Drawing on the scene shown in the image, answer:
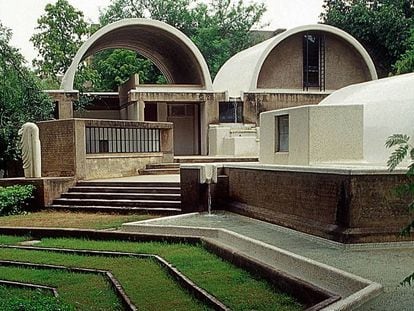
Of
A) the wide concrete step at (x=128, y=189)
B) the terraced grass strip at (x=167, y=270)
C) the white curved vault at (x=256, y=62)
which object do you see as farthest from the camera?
the white curved vault at (x=256, y=62)

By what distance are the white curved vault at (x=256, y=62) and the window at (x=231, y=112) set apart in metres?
0.74

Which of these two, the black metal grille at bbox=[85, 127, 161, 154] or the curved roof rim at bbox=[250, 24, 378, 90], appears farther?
the curved roof rim at bbox=[250, 24, 378, 90]

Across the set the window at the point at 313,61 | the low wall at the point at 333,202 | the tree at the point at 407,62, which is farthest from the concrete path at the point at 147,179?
the window at the point at 313,61

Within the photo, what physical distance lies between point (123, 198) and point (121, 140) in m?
4.12

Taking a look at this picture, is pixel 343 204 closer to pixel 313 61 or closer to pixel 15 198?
pixel 15 198

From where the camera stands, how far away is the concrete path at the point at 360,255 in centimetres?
562

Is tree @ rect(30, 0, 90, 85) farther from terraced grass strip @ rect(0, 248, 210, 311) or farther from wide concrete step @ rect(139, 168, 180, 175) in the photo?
terraced grass strip @ rect(0, 248, 210, 311)

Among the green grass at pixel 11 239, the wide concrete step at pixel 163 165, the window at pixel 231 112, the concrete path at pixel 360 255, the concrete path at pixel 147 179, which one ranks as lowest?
the green grass at pixel 11 239

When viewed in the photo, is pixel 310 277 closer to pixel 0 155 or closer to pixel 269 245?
pixel 269 245

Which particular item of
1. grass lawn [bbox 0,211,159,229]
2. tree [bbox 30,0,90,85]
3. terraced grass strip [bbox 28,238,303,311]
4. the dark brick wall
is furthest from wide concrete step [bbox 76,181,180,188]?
tree [bbox 30,0,90,85]

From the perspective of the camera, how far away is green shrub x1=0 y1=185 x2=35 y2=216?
14.3 meters

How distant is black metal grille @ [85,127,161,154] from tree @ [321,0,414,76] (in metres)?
16.4

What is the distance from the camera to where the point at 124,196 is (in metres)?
14.8

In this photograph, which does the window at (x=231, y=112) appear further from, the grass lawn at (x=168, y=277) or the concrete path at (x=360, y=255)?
the grass lawn at (x=168, y=277)
